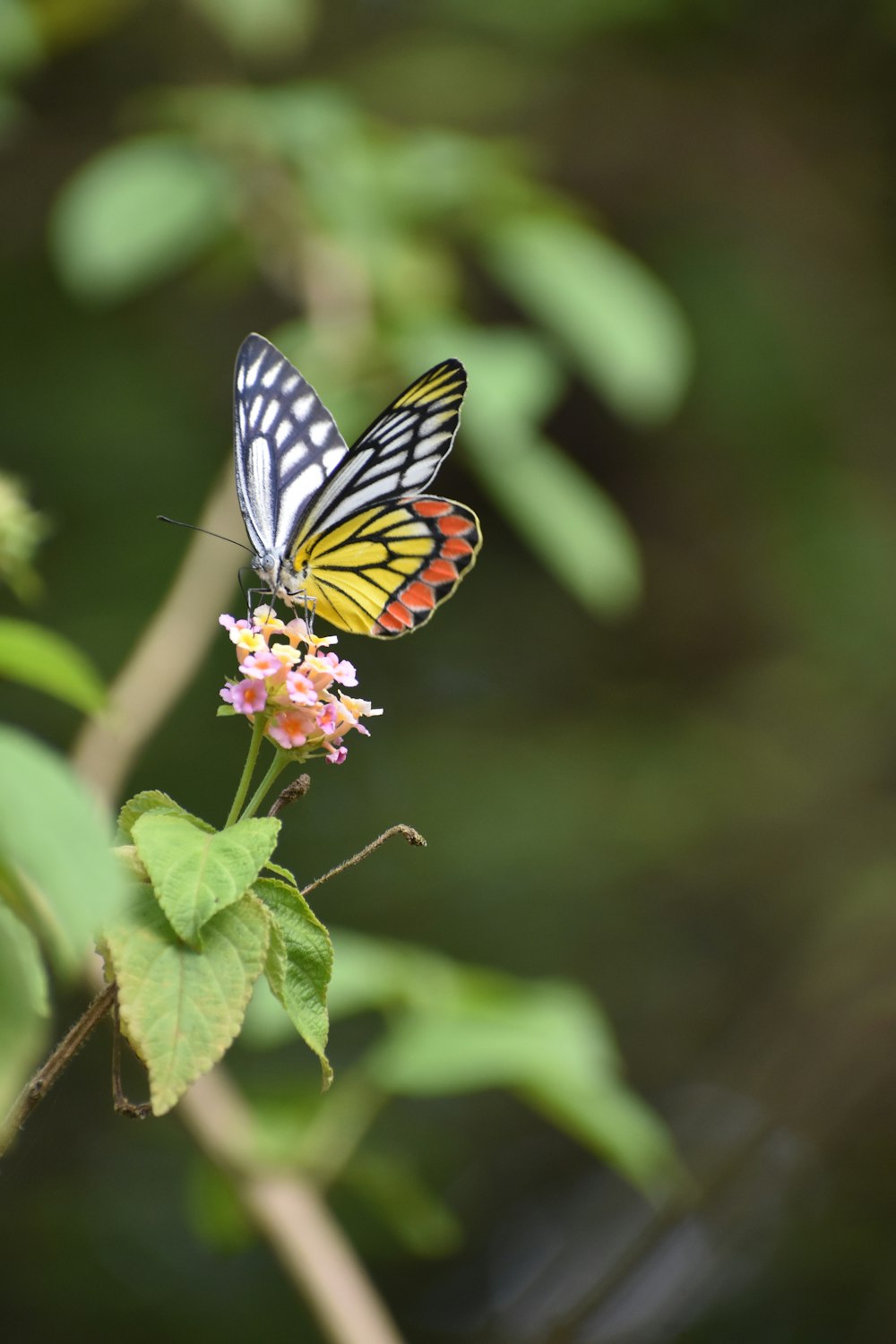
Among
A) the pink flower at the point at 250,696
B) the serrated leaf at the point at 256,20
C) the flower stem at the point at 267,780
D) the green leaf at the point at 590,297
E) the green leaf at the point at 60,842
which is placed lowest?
the green leaf at the point at 60,842

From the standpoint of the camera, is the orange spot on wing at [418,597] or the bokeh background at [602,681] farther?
the bokeh background at [602,681]

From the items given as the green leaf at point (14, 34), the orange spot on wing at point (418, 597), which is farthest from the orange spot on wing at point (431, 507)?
the green leaf at point (14, 34)

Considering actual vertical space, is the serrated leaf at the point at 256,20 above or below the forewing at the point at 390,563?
above

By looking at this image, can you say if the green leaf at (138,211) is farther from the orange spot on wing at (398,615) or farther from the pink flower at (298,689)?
the pink flower at (298,689)

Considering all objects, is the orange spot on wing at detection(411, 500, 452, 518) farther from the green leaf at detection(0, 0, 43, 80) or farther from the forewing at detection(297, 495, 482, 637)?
the green leaf at detection(0, 0, 43, 80)

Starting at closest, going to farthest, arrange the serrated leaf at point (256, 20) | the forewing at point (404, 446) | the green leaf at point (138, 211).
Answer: the forewing at point (404, 446)
the green leaf at point (138, 211)
the serrated leaf at point (256, 20)

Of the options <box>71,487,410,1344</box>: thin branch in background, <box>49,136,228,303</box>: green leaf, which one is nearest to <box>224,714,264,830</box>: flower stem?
<box>71,487,410,1344</box>: thin branch in background
